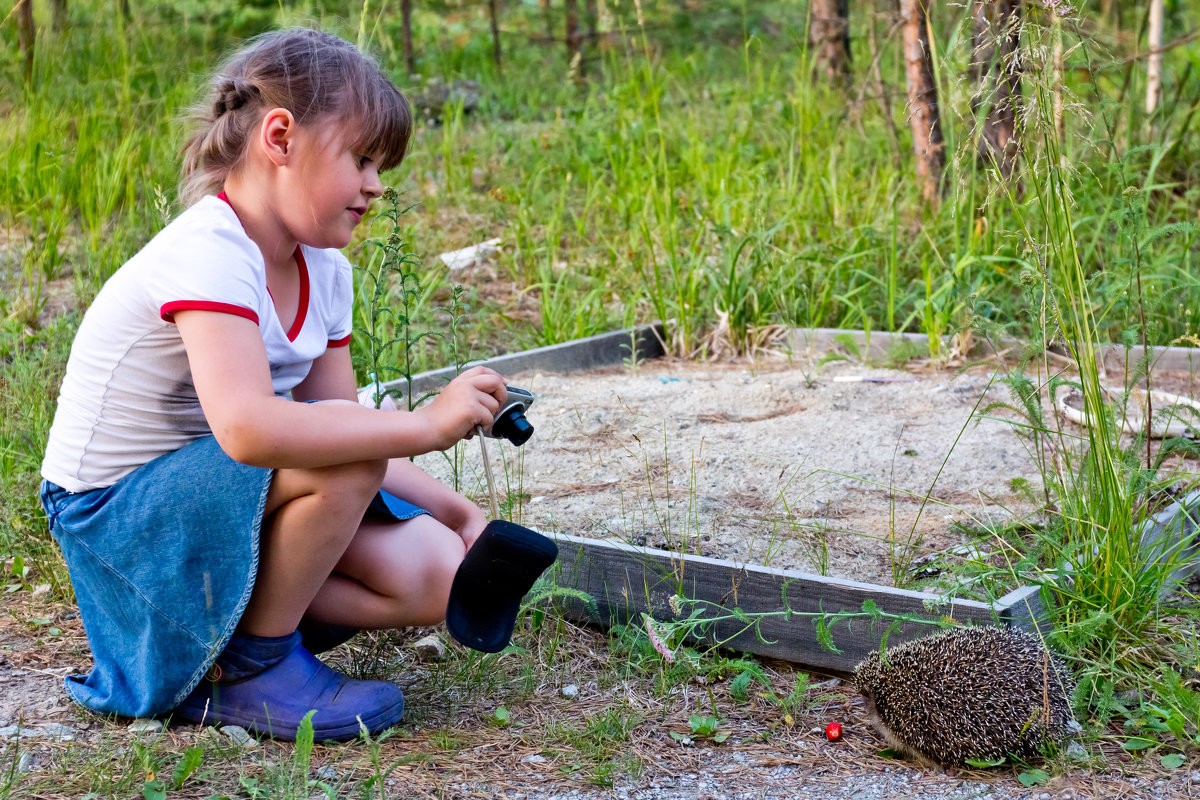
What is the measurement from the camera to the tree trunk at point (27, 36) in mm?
5543

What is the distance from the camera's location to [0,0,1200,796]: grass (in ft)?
6.88

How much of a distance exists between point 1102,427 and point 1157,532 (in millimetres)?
499

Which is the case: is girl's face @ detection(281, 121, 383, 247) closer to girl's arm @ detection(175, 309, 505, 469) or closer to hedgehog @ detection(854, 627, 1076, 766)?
girl's arm @ detection(175, 309, 505, 469)

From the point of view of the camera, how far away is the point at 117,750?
6.31 feet

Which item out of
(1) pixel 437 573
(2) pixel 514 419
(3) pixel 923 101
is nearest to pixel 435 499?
(1) pixel 437 573

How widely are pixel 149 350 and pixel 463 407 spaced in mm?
578

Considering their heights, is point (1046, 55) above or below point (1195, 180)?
above

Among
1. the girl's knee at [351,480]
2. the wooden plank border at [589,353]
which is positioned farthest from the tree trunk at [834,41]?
the girl's knee at [351,480]

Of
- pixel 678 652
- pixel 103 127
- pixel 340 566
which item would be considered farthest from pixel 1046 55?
pixel 103 127

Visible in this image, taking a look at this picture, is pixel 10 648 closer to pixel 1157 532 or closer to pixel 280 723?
pixel 280 723

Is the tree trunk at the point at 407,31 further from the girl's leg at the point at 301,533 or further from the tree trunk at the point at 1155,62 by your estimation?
the girl's leg at the point at 301,533

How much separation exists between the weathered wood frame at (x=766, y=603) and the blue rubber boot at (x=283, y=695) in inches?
23.4

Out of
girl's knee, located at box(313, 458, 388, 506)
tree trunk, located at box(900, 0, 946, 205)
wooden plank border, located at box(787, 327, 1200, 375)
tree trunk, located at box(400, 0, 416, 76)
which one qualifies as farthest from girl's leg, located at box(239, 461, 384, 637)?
tree trunk, located at box(400, 0, 416, 76)

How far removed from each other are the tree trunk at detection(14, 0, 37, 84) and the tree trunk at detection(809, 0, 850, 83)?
445 centimetres
